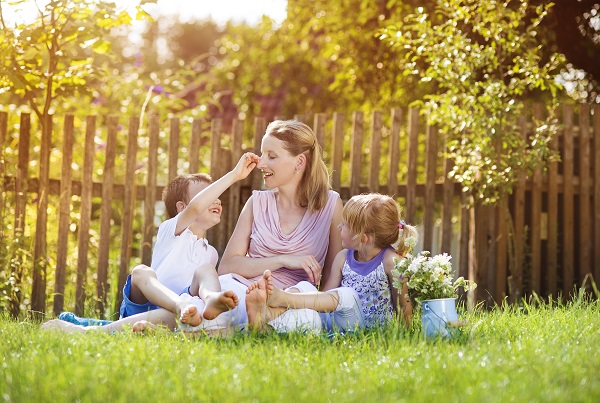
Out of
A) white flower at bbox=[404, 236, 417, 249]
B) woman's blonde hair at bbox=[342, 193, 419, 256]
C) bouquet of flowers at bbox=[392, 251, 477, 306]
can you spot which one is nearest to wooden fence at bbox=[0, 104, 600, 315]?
woman's blonde hair at bbox=[342, 193, 419, 256]

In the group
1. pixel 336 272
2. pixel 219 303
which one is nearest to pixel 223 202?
pixel 336 272

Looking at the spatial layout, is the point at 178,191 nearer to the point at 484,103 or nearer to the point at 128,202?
the point at 128,202

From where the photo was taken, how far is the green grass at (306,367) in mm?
2768

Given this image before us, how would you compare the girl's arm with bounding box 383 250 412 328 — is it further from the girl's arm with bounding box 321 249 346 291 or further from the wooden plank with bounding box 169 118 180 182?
the wooden plank with bounding box 169 118 180 182

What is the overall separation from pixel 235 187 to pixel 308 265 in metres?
1.70

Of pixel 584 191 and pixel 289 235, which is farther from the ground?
pixel 584 191

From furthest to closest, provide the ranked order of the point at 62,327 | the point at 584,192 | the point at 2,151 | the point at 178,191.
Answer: the point at 584,192 → the point at 2,151 → the point at 178,191 → the point at 62,327

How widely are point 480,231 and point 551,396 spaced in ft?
12.0

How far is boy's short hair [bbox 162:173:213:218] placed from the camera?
5.05 m

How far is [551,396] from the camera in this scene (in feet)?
8.80

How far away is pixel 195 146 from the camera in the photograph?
6059mm

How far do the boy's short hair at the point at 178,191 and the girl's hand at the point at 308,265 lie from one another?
0.84 metres

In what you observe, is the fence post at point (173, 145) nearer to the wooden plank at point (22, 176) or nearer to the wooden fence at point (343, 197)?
the wooden fence at point (343, 197)

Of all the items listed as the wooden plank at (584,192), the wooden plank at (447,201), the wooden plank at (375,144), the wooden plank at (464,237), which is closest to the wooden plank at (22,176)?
the wooden plank at (375,144)
